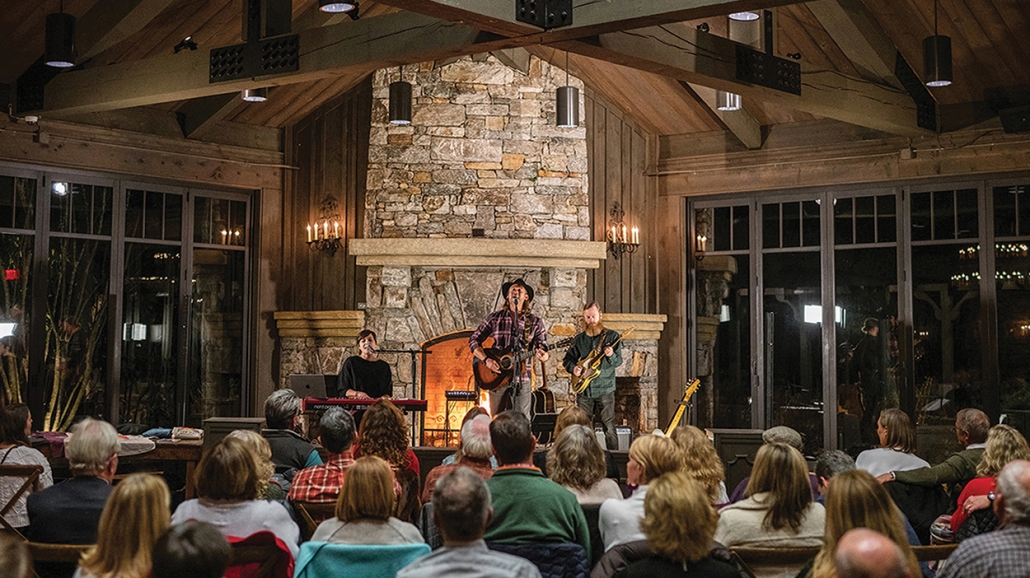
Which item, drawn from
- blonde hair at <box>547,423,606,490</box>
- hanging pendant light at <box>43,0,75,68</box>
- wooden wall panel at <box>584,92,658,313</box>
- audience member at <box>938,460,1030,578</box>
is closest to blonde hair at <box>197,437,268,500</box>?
blonde hair at <box>547,423,606,490</box>

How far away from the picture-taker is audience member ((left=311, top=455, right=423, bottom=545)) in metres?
3.26

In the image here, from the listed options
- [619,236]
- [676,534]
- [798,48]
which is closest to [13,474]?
[676,534]

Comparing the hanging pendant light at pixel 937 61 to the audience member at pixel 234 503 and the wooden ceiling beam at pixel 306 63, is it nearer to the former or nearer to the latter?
the wooden ceiling beam at pixel 306 63

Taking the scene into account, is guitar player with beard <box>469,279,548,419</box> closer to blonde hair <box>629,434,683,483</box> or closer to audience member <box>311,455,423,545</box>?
blonde hair <box>629,434,683,483</box>

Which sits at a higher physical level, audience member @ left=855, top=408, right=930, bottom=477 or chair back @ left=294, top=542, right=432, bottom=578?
audience member @ left=855, top=408, right=930, bottom=477

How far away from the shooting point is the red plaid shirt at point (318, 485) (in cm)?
419

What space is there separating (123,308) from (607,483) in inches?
273

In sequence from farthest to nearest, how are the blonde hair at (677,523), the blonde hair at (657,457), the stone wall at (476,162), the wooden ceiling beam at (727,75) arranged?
the stone wall at (476,162)
the wooden ceiling beam at (727,75)
the blonde hair at (657,457)
the blonde hair at (677,523)

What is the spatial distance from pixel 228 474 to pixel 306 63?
429cm

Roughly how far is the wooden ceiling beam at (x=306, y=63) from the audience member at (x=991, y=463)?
3.51 metres

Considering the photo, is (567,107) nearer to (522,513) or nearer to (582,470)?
(582,470)

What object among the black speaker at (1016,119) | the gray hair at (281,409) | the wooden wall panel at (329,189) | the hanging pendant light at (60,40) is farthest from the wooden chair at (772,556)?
the wooden wall panel at (329,189)

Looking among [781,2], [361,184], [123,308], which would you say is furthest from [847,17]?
[123,308]

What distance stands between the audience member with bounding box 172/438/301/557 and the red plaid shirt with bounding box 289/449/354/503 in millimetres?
663
